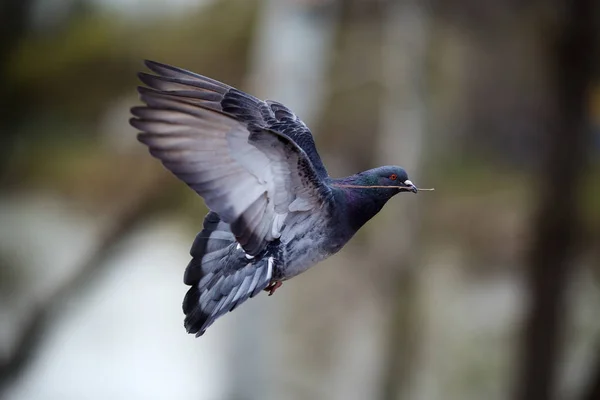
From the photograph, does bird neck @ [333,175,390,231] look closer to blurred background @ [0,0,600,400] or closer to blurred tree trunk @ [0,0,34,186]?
blurred background @ [0,0,600,400]

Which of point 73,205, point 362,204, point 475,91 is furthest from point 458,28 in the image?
point 362,204

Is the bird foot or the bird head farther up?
the bird head

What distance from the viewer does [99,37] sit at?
3.83m

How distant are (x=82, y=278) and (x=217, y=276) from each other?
2.67 m

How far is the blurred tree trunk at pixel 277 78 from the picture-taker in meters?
2.94

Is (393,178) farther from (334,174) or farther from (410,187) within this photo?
(334,174)

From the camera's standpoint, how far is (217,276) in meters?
0.89

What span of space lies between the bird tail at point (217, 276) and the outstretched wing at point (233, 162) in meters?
0.04

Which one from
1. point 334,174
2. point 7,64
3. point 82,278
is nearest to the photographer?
point 334,174

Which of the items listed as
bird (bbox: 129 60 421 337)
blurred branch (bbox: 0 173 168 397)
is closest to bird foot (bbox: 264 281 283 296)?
bird (bbox: 129 60 421 337)

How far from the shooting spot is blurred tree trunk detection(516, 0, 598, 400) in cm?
252

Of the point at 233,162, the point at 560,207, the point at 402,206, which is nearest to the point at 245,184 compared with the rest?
the point at 233,162

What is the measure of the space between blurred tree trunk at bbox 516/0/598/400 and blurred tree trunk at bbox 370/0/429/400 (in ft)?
1.98

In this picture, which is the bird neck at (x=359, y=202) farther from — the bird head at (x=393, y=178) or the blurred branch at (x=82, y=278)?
the blurred branch at (x=82, y=278)
